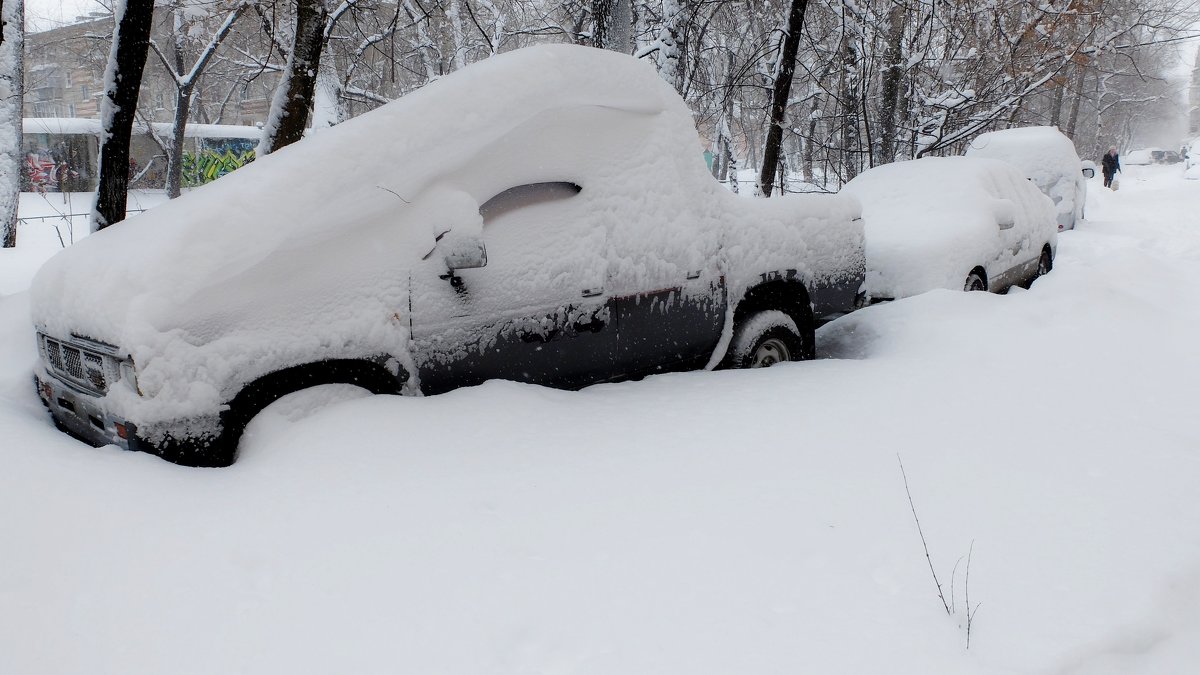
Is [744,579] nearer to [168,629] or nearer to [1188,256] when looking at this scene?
[168,629]

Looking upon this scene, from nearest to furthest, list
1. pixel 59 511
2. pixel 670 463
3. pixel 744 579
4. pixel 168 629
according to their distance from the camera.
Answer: pixel 168 629 < pixel 744 579 < pixel 59 511 < pixel 670 463

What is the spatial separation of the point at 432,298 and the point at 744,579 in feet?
5.82

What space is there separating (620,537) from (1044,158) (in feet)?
46.2

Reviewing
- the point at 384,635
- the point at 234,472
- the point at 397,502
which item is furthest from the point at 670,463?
the point at 234,472

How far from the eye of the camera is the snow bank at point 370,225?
295 centimetres

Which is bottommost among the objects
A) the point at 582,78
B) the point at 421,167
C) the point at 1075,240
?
the point at 1075,240

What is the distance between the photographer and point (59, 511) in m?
2.52

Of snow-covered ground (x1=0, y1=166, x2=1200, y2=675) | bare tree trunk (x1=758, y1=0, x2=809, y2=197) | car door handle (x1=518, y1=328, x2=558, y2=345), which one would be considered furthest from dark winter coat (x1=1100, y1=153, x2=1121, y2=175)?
car door handle (x1=518, y1=328, x2=558, y2=345)

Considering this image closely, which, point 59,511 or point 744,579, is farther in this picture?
point 59,511

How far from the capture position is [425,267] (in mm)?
3375

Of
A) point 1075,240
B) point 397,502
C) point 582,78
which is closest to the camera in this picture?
point 397,502

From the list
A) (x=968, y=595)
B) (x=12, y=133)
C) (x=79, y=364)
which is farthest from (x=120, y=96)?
(x=12, y=133)

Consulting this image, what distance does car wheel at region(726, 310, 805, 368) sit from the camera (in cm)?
462

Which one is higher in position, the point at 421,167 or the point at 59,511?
the point at 421,167
